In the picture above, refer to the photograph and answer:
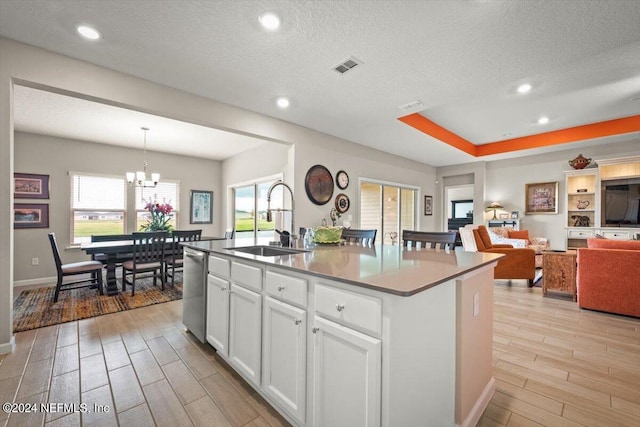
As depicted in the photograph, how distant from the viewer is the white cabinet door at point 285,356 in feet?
4.60

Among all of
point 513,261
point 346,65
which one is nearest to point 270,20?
point 346,65

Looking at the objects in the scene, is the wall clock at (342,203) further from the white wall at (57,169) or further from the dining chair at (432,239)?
the white wall at (57,169)

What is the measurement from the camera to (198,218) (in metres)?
6.81

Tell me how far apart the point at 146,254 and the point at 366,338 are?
13.7 ft

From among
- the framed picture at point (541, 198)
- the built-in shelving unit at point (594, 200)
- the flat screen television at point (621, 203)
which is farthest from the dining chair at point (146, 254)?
the flat screen television at point (621, 203)

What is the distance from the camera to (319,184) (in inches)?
181

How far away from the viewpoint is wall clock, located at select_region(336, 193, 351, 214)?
4.97 meters

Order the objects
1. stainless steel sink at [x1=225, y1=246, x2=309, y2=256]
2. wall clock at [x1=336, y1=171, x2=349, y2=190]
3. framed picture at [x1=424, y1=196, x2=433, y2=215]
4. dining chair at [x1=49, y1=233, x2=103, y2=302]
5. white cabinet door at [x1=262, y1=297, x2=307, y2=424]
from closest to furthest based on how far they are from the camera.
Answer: white cabinet door at [x1=262, y1=297, x2=307, y2=424]
stainless steel sink at [x1=225, y1=246, x2=309, y2=256]
dining chair at [x1=49, y1=233, x2=103, y2=302]
wall clock at [x1=336, y1=171, x2=349, y2=190]
framed picture at [x1=424, y1=196, x2=433, y2=215]

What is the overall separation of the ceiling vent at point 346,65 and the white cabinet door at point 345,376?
232 cm

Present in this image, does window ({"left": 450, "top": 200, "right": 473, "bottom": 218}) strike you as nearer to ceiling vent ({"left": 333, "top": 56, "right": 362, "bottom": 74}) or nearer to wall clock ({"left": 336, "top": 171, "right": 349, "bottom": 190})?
wall clock ({"left": 336, "top": 171, "right": 349, "bottom": 190})

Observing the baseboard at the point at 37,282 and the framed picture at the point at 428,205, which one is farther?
the framed picture at the point at 428,205

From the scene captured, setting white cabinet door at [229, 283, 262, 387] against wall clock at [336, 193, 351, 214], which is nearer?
white cabinet door at [229, 283, 262, 387]

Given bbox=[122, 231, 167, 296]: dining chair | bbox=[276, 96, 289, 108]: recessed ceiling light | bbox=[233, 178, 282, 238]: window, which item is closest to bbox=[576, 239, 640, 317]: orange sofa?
bbox=[276, 96, 289, 108]: recessed ceiling light

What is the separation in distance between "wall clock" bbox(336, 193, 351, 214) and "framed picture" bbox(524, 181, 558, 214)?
4.66 meters
